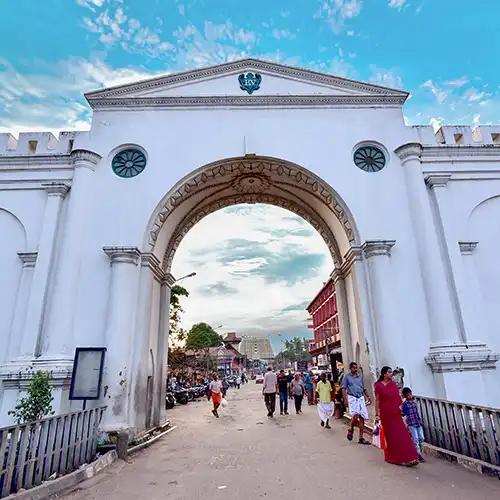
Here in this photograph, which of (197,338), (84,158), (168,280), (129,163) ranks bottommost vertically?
(168,280)

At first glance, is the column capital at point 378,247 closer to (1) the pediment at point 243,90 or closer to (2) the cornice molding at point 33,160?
(1) the pediment at point 243,90

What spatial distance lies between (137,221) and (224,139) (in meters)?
3.51

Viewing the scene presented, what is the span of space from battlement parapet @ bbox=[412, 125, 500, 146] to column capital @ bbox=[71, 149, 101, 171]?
9405mm

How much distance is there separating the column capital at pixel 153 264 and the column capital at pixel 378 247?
5.68 meters

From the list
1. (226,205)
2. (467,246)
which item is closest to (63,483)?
(226,205)

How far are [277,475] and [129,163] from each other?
28.7 feet

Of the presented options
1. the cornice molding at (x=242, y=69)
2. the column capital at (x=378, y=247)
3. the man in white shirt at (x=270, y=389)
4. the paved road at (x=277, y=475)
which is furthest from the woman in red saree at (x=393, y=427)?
the cornice molding at (x=242, y=69)

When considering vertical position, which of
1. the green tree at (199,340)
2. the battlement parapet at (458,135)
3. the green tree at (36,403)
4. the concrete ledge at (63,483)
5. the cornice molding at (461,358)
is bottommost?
the concrete ledge at (63,483)

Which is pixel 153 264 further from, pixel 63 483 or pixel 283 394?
pixel 283 394

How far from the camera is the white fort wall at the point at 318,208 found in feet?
28.2

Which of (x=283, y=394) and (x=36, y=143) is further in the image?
(x=283, y=394)

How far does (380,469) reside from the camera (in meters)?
5.34

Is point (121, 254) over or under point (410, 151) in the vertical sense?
under

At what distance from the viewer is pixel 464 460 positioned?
5355 mm
